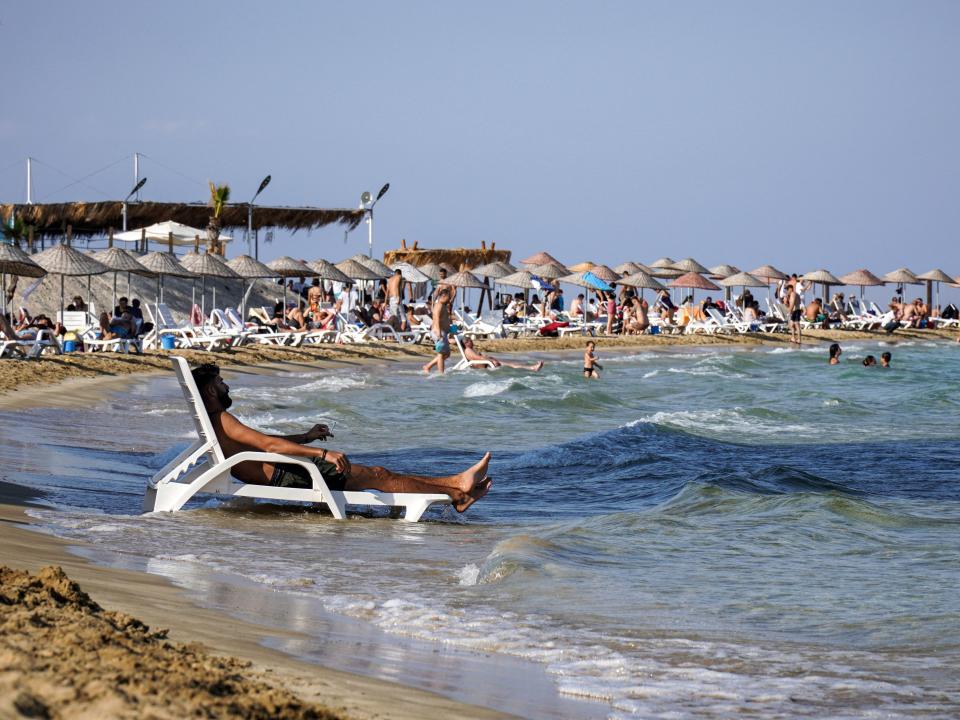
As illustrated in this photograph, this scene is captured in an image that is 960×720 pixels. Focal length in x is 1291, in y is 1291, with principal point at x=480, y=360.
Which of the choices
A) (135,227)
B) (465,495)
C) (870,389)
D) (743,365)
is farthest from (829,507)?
(135,227)

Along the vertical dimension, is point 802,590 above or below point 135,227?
below

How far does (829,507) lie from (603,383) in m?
13.1

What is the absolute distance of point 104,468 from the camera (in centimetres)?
867

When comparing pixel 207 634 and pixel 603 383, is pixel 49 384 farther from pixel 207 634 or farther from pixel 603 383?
pixel 207 634

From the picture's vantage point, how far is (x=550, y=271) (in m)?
33.4

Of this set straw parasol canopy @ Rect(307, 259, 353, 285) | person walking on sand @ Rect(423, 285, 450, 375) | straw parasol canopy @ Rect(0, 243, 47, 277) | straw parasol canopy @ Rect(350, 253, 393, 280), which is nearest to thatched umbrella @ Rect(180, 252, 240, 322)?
straw parasol canopy @ Rect(307, 259, 353, 285)

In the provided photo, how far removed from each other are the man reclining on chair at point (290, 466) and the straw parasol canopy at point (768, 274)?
107 ft

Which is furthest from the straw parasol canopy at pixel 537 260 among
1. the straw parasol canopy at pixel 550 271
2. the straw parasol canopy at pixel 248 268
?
the straw parasol canopy at pixel 248 268

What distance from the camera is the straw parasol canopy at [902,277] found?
138 feet

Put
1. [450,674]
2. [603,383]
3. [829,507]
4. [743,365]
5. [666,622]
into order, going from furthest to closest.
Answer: [743,365]
[603,383]
[829,507]
[666,622]
[450,674]

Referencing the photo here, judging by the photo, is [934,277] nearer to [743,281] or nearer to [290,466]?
[743,281]

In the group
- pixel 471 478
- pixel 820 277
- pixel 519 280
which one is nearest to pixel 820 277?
pixel 820 277

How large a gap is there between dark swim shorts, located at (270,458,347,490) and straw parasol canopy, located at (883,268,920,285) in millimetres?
37902

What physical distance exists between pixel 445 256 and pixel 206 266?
18.8 metres
